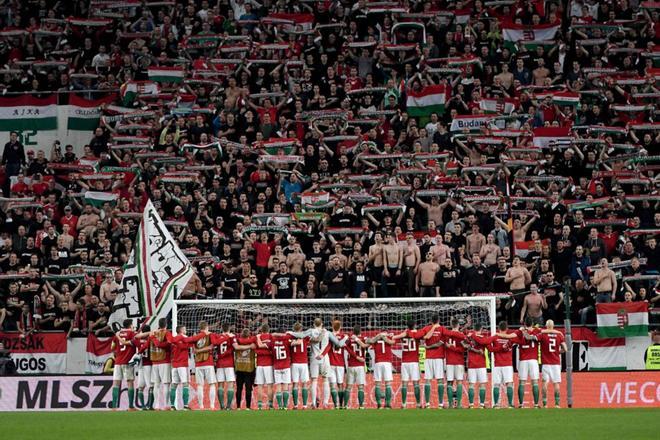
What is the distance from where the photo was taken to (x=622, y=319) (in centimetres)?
2991

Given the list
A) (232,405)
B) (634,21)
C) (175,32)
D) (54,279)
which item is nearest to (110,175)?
(54,279)

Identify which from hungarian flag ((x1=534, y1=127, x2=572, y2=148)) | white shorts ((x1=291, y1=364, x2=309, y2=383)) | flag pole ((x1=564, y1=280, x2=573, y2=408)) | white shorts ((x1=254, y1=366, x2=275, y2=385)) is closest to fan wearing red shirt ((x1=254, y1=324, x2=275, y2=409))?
white shorts ((x1=254, y1=366, x2=275, y2=385))

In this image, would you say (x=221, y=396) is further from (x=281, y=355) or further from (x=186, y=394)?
(x=281, y=355)

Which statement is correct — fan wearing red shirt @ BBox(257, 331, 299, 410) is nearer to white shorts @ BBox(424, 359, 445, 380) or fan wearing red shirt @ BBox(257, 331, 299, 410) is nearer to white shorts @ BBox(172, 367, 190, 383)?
white shorts @ BBox(172, 367, 190, 383)

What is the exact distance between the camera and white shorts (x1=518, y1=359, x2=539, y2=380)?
28125 mm

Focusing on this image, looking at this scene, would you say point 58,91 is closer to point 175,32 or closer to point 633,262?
point 175,32

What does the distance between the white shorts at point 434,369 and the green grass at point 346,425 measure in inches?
51.7

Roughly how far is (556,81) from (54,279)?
14.2 m

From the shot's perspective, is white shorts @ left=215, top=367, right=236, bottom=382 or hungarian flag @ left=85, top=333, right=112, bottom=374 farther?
hungarian flag @ left=85, top=333, right=112, bottom=374

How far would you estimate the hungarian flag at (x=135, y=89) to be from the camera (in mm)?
39894

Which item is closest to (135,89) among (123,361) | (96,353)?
(96,353)

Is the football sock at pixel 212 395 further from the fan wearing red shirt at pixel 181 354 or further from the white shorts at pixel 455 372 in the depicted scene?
the white shorts at pixel 455 372

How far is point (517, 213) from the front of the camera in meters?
33.2

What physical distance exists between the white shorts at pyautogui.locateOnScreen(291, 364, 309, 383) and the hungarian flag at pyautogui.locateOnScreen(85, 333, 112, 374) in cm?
513
